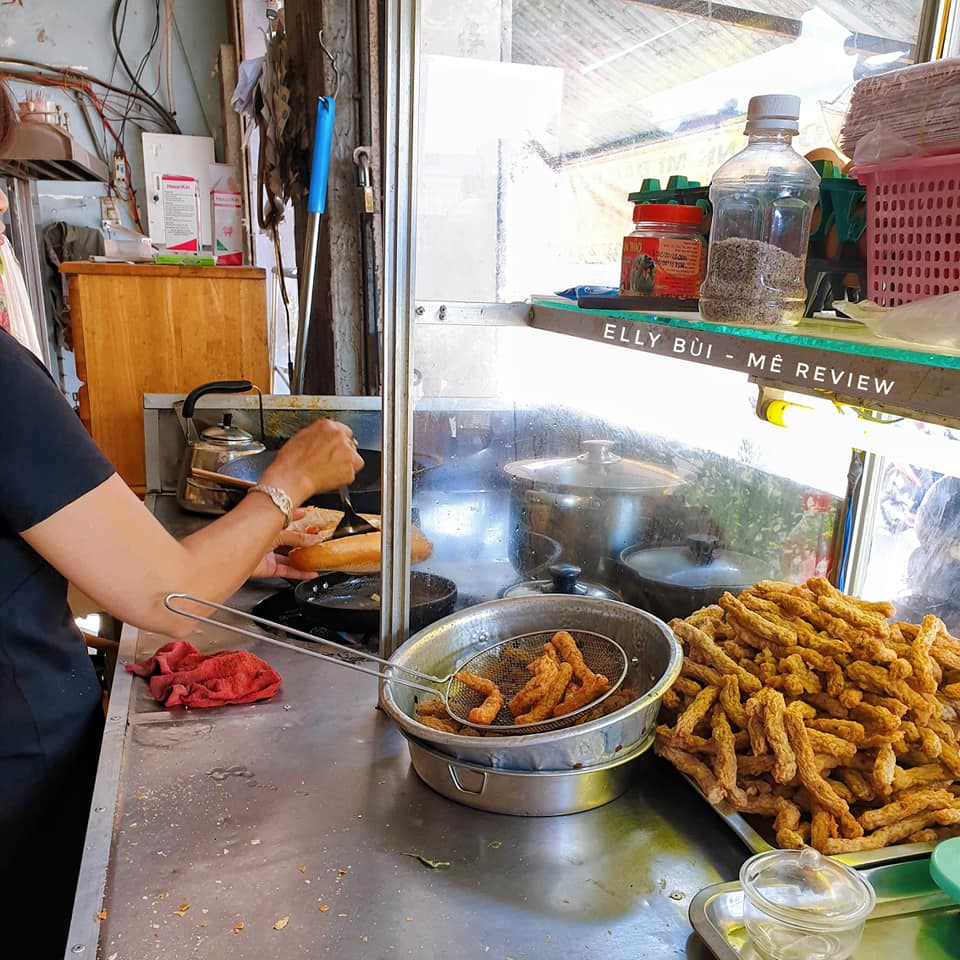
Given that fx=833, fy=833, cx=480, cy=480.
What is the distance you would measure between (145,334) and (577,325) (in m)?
2.89

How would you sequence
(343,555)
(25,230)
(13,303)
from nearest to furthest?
(343,555) → (13,303) → (25,230)

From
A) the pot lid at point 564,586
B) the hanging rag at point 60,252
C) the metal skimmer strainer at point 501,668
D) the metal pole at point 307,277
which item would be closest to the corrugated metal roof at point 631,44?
the pot lid at point 564,586

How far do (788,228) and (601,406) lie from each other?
2.15 ft

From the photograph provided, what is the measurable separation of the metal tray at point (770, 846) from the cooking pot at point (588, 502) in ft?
1.84

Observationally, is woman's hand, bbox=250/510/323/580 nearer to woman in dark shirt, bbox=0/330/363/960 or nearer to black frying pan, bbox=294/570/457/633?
black frying pan, bbox=294/570/457/633

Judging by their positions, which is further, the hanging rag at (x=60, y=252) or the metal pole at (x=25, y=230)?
the hanging rag at (x=60, y=252)

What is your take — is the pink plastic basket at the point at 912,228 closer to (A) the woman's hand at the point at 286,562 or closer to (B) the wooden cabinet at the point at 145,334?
(A) the woman's hand at the point at 286,562

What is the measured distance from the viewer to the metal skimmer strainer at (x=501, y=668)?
3.65 feet

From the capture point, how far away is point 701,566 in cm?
151

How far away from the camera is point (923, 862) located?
96cm

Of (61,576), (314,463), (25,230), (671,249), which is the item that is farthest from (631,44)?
(25,230)

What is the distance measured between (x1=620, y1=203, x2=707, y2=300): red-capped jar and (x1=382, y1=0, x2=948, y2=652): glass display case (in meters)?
0.14

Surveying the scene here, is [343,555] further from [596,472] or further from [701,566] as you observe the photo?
[701,566]

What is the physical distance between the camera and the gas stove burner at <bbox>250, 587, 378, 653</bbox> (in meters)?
1.66
